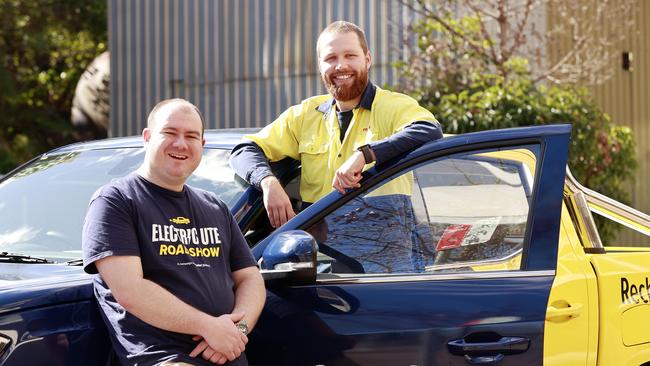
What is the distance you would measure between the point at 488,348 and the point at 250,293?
0.76 metres

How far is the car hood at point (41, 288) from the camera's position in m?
3.06

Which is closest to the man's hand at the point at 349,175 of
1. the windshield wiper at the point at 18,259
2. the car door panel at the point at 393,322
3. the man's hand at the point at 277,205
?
the man's hand at the point at 277,205

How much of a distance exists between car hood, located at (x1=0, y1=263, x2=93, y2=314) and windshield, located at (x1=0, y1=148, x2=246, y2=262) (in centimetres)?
36

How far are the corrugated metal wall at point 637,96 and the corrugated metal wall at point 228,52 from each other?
2860mm

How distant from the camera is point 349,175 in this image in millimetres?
3531

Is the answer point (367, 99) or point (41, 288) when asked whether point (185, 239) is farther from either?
point (367, 99)

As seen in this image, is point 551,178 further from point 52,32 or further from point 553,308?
point 52,32

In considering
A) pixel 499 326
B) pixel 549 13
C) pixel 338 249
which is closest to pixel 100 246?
pixel 338 249

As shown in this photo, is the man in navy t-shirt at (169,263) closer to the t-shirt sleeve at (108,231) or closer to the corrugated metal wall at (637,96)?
the t-shirt sleeve at (108,231)

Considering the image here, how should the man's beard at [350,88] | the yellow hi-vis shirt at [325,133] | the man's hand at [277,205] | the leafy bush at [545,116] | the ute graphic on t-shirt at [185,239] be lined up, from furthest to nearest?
the leafy bush at [545,116], the man's beard at [350,88], the yellow hi-vis shirt at [325,133], the man's hand at [277,205], the ute graphic on t-shirt at [185,239]

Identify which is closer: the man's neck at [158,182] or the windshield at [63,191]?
the man's neck at [158,182]

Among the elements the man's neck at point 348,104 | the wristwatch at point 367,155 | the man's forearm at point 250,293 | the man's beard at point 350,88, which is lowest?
the man's forearm at point 250,293

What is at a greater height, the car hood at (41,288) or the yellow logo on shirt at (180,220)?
the yellow logo on shirt at (180,220)

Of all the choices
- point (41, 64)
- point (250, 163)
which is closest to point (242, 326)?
point (250, 163)
